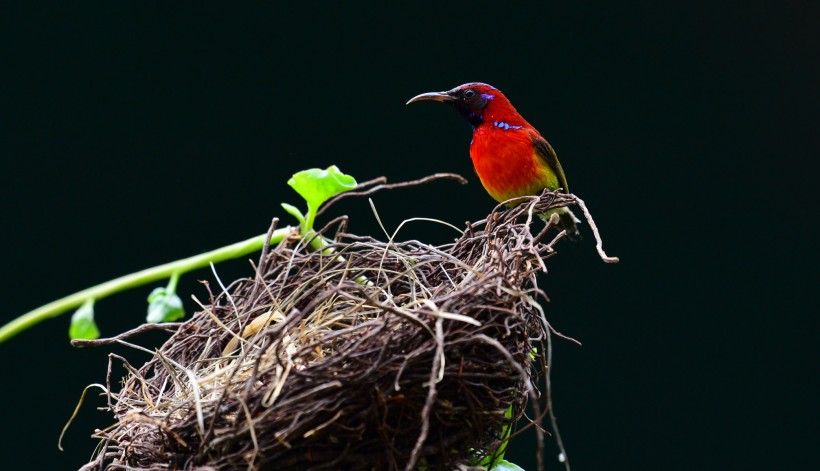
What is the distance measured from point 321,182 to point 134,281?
1.25 ft

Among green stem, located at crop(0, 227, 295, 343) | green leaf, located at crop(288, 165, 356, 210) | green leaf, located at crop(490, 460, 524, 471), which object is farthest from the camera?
green stem, located at crop(0, 227, 295, 343)

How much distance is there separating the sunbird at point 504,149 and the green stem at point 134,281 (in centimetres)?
35

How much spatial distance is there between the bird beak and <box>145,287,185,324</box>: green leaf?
48 centimetres

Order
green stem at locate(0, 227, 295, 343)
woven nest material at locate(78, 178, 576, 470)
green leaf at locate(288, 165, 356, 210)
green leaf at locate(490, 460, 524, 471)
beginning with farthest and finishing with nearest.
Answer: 1. green stem at locate(0, 227, 295, 343)
2. green leaf at locate(288, 165, 356, 210)
3. green leaf at locate(490, 460, 524, 471)
4. woven nest material at locate(78, 178, 576, 470)

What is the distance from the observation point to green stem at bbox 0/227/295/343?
1.25m

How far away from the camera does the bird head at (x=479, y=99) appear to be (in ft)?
3.92

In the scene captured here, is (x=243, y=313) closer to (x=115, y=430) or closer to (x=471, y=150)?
(x=115, y=430)

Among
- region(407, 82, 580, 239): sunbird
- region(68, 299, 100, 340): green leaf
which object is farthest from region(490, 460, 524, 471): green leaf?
region(68, 299, 100, 340): green leaf

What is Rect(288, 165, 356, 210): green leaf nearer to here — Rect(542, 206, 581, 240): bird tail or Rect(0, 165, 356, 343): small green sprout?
Rect(0, 165, 356, 343): small green sprout

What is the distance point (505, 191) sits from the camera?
118cm

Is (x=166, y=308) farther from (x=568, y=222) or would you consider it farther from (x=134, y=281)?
(x=568, y=222)

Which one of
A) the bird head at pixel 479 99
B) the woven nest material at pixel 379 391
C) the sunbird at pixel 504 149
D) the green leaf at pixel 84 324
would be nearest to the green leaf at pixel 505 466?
the woven nest material at pixel 379 391

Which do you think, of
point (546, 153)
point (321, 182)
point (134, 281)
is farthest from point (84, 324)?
point (546, 153)

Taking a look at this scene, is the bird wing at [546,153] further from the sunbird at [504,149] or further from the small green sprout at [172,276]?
the small green sprout at [172,276]
